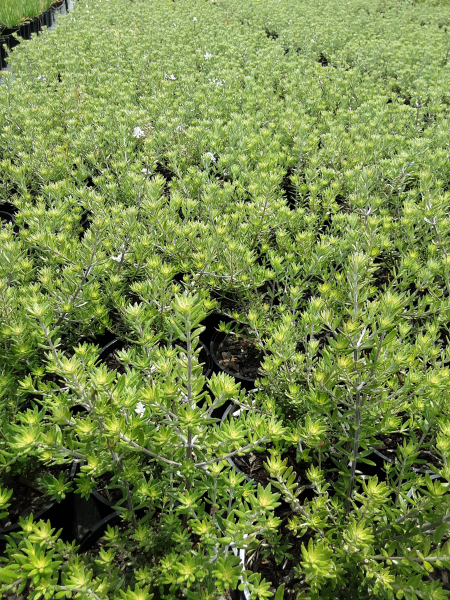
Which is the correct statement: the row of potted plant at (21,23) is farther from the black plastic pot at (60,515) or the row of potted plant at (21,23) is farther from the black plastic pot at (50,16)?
the black plastic pot at (60,515)

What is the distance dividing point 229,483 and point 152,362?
0.59 metres

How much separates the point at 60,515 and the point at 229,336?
56.5 inches

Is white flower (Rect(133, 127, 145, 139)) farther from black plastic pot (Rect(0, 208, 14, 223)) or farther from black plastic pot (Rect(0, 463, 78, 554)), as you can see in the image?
black plastic pot (Rect(0, 463, 78, 554))

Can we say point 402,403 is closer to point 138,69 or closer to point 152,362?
point 152,362

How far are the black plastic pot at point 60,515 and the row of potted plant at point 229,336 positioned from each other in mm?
40

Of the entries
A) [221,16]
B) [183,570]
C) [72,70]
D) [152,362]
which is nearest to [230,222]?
[152,362]

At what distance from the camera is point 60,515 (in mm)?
2090

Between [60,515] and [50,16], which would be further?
[50,16]

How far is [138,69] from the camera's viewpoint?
5715 mm

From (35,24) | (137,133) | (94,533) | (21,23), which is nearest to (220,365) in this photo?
(94,533)

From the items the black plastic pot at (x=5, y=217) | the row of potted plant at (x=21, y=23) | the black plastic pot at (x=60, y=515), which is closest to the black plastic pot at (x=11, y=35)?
the row of potted plant at (x=21, y=23)

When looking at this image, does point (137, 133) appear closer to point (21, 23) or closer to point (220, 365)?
point (220, 365)

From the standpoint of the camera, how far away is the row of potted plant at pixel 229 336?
1.41 metres

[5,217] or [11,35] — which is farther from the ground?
[11,35]
